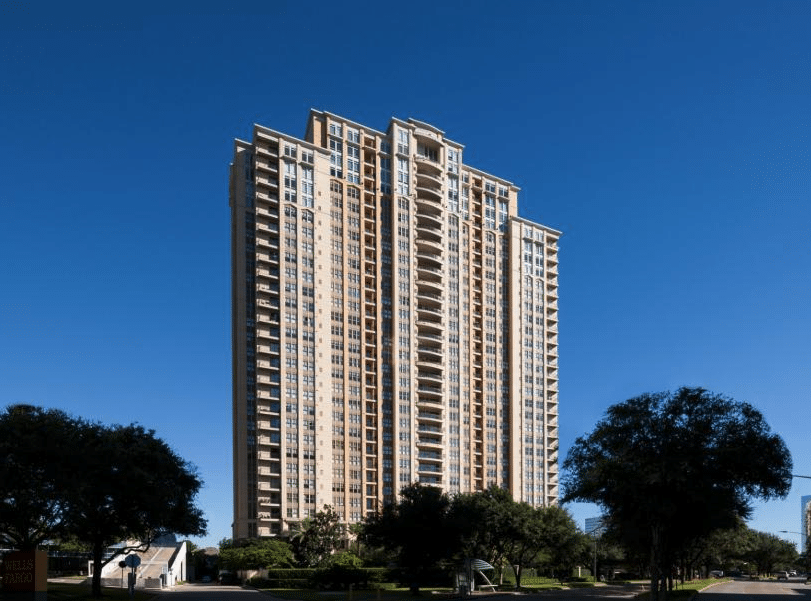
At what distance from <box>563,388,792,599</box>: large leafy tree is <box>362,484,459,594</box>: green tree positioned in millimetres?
17327

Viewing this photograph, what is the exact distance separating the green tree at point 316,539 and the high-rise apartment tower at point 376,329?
1155cm

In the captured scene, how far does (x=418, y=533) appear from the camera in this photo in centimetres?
6681

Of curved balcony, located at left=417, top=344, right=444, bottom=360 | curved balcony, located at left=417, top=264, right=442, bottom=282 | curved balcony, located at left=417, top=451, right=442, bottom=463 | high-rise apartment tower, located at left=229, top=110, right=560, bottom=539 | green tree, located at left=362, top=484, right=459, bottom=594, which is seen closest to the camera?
green tree, located at left=362, top=484, right=459, bottom=594

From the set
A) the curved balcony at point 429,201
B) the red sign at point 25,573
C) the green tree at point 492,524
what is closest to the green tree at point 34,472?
the red sign at point 25,573

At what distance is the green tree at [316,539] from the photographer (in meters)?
107

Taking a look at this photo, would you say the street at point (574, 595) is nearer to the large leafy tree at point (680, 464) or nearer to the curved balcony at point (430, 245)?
the large leafy tree at point (680, 464)

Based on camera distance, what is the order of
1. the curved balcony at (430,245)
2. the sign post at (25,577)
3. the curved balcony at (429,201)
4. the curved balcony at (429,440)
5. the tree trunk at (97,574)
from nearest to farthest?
1. the sign post at (25,577)
2. the tree trunk at (97,574)
3. the curved balcony at (429,440)
4. the curved balcony at (430,245)
5. the curved balcony at (429,201)

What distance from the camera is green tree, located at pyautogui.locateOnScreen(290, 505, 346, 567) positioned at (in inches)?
4210

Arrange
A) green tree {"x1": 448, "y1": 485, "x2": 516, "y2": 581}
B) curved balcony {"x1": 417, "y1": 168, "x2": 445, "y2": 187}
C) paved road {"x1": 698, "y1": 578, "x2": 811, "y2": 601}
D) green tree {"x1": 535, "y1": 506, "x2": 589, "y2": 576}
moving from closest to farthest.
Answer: paved road {"x1": 698, "y1": 578, "x2": 811, "y2": 601} < green tree {"x1": 448, "y1": 485, "x2": 516, "y2": 581} < green tree {"x1": 535, "y1": 506, "x2": 589, "y2": 576} < curved balcony {"x1": 417, "y1": 168, "x2": 445, "y2": 187}

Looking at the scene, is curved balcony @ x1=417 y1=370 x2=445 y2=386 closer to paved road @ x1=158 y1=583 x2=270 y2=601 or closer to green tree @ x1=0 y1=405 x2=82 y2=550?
paved road @ x1=158 y1=583 x2=270 y2=601

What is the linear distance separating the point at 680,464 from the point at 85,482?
3633 centimetres

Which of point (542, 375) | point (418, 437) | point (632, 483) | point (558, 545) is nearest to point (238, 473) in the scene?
point (418, 437)

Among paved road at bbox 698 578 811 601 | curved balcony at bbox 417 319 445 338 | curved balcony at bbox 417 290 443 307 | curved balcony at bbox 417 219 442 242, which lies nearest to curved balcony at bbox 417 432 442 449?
curved balcony at bbox 417 319 445 338

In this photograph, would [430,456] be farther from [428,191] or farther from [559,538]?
[559,538]
